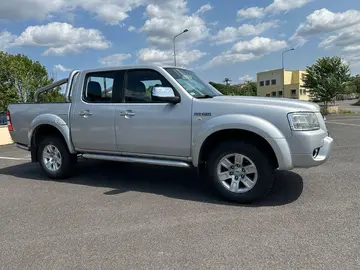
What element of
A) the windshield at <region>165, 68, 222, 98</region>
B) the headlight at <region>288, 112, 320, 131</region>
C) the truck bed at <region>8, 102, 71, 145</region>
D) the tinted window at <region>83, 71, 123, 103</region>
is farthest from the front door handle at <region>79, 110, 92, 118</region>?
the headlight at <region>288, 112, 320, 131</region>

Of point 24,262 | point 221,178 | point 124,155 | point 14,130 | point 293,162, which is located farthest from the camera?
point 14,130

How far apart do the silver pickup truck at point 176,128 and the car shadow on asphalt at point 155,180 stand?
0.31m

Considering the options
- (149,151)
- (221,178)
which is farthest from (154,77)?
(221,178)

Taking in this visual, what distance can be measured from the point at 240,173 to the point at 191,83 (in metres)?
1.64

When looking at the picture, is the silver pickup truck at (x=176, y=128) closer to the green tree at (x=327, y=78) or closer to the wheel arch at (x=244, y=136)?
the wheel arch at (x=244, y=136)

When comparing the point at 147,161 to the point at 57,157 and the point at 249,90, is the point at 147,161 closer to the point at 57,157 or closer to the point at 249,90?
the point at 57,157

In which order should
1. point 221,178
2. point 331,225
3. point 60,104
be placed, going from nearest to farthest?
point 331,225 → point 221,178 → point 60,104

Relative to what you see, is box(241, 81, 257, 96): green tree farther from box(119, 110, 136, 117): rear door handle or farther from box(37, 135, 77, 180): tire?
box(119, 110, 136, 117): rear door handle

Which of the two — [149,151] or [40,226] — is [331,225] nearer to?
[149,151]

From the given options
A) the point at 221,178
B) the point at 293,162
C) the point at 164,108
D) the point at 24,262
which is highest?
the point at 164,108

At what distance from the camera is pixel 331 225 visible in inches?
136

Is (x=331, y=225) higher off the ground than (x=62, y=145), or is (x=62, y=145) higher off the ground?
(x=62, y=145)

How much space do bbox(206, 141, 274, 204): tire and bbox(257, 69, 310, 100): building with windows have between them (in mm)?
58756

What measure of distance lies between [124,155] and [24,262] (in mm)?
2466
